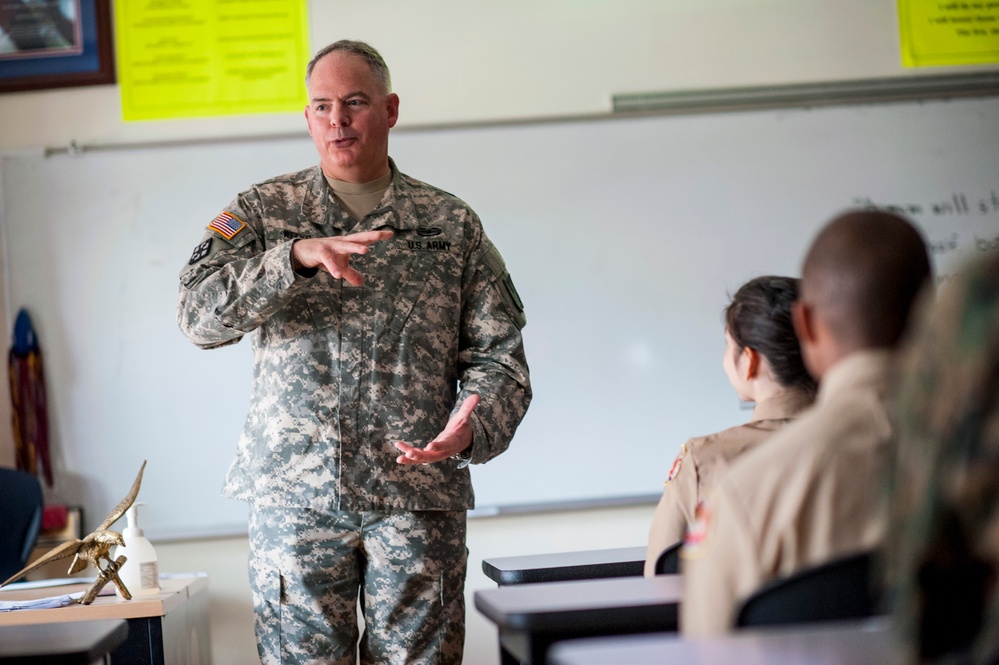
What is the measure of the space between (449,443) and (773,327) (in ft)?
2.14

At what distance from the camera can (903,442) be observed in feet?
2.49

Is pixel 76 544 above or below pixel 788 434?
below

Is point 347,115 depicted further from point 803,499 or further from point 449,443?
point 803,499

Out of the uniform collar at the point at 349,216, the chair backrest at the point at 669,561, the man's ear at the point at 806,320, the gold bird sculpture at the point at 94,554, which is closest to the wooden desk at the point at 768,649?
the man's ear at the point at 806,320

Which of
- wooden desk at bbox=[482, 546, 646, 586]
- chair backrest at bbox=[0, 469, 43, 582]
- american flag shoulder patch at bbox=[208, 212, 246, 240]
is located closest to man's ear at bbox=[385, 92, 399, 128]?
american flag shoulder patch at bbox=[208, 212, 246, 240]

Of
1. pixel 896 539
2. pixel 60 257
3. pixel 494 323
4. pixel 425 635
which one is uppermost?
pixel 60 257

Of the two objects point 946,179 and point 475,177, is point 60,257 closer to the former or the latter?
point 475,177

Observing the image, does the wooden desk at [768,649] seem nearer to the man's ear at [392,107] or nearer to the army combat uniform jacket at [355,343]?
the army combat uniform jacket at [355,343]

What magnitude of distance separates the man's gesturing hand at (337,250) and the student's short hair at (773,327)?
0.69 meters

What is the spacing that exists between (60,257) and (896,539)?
11.5 feet

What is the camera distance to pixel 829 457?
108 cm

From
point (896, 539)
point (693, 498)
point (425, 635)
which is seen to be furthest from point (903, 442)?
point (425, 635)

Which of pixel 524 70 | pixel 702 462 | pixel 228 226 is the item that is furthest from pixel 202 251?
pixel 524 70

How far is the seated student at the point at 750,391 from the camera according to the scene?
6.15ft
